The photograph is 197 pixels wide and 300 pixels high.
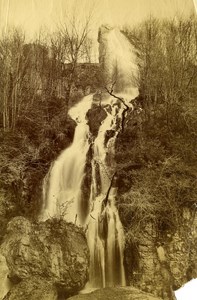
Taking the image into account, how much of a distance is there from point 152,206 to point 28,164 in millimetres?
964

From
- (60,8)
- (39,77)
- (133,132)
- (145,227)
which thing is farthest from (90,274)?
(60,8)

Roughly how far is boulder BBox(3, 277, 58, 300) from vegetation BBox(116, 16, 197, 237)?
2.15 ft

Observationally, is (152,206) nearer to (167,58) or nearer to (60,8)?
(167,58)

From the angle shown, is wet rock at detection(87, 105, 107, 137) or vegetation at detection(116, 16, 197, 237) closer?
vegetation at detection(116, 16, 197, 237)

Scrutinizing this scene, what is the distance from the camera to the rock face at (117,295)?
7.49ft

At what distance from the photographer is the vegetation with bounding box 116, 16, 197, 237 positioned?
254 centimetres

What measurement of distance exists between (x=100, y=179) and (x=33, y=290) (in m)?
0.88

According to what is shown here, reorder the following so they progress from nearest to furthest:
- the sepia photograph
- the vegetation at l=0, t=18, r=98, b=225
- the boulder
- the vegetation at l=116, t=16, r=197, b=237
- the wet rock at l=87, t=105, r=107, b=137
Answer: the boulder, the sepia photograph, the vegetation at l=116, t=16, r=197, b=237, the vegetation at l=0, t=18, r=98, b=225, the wet rock at l=87, t=105, r=107, b=137

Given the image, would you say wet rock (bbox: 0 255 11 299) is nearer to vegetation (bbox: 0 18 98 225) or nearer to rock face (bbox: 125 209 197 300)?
vegetation (bbox: 0 18 98 225)

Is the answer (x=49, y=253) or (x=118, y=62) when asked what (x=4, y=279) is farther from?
(x=118, y=62)

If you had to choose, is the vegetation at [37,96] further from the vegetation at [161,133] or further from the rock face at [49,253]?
the vegetation at [161,133]

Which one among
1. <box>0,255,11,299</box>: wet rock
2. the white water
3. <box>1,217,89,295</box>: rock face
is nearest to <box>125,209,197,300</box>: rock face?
<box>1,217,89,295</box>: rock face

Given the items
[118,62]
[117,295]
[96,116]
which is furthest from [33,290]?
[118,62]

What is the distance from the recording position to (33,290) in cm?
228
